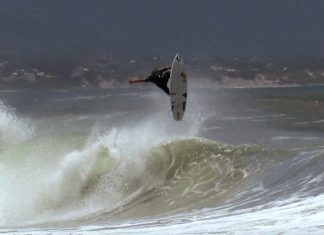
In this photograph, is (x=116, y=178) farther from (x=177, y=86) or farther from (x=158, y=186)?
(x=177, y=86)

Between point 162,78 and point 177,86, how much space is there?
76 centimetres

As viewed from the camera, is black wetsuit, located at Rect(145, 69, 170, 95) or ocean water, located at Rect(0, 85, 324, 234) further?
black wetsuit, located at Rect(145, 69, 170, 95)

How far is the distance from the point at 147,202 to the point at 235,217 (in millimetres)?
4932

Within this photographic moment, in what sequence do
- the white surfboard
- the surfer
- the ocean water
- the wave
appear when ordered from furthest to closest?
the white surfboard < the surfer < the wave < the ocean water

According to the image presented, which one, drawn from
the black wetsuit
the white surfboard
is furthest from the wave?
the black wetsuit

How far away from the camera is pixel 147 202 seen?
15.9 meters

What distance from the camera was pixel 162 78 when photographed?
696 inches

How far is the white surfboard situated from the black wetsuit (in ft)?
0.69

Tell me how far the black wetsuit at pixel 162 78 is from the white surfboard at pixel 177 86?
0.69 ft

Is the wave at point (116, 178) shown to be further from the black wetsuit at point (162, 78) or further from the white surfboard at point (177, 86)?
the black wetsuit at point (162, 78)

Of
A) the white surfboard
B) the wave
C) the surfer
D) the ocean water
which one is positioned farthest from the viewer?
the white surfboard

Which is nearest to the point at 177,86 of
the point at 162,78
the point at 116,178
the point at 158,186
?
the point at 162,78

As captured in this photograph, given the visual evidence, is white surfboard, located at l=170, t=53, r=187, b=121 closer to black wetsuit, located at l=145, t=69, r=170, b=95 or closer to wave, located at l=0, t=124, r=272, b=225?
black wetsuit, located at l=145, t=69, r=170, b=95

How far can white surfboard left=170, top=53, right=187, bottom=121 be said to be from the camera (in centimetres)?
1805
